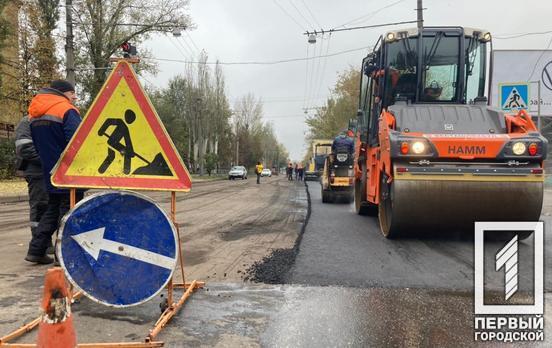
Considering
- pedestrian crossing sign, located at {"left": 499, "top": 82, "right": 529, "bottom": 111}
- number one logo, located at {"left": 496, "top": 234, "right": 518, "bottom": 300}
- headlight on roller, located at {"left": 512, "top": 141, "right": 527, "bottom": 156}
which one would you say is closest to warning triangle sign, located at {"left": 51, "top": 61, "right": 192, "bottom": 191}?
number one logo, located at {"left": 496, "top": 234, "right": 518, "bottom": 300}

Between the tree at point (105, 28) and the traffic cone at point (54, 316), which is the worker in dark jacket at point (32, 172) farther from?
the tree at point (105, 28)

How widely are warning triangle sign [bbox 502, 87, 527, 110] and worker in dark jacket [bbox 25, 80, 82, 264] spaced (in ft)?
37.1

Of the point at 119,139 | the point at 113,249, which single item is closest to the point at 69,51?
the point at 119,139

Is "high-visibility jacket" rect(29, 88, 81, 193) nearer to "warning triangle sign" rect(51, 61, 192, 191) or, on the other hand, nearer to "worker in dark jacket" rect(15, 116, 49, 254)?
"worker in dark jacket" rect(15, 116, 49, 254)

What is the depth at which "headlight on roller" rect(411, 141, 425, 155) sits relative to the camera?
21.0 ft

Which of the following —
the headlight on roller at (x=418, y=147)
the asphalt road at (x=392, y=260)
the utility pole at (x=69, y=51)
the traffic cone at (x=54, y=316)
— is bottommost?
the asphalt road at (x=392, y=260)

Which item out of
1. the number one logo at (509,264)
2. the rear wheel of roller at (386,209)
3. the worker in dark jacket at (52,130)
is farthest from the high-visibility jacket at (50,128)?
the number one logo at (509,264)

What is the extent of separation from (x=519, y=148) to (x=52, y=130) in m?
5.66

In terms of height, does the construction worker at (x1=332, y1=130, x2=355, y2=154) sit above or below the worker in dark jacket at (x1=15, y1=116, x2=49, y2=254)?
above

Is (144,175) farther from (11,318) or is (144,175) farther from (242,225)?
(242,225)

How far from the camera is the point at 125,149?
3625 mm

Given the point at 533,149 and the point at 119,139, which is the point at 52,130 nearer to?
the point at 119,139

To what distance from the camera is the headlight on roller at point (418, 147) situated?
6.39 meters

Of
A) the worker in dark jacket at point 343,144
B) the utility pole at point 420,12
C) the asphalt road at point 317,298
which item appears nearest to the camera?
the asphalt road at point 317,298
